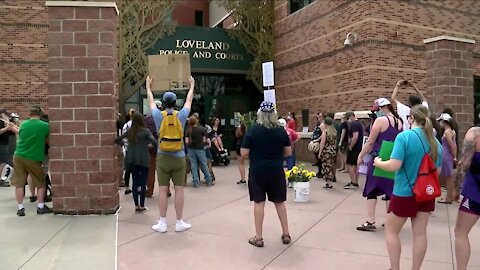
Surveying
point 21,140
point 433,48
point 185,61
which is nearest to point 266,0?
point 433,48

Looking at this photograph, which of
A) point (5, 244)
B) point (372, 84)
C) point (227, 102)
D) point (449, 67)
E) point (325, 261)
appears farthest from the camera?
point (227, 102)

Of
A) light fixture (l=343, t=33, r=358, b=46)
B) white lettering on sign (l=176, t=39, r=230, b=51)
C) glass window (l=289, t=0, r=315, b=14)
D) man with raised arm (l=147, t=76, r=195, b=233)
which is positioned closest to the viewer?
man with raised arm (l=147, t=76, r=195, b=233)

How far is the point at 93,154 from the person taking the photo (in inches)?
258

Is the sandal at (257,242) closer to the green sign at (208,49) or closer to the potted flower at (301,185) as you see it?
the potted flower at (301,185)

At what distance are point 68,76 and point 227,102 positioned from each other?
541 inches

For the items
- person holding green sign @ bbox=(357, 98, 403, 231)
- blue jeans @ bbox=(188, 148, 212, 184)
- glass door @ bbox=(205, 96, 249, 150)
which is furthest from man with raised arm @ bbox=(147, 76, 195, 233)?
glass door @ bbox=(205, 96, 249, 150)

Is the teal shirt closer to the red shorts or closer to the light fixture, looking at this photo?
the red shorts

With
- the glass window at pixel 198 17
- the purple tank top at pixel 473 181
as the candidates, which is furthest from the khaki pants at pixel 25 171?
the glass window at pixel 198 17

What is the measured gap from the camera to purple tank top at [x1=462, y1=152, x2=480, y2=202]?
3748 millimetres

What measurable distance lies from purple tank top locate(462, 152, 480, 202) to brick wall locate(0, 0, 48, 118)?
49.4 ft

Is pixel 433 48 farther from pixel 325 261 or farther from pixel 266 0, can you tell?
pixel 266 0

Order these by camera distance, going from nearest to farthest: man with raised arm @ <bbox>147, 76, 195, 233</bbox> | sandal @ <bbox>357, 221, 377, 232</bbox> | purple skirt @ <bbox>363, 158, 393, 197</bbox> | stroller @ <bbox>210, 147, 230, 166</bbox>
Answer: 1. purple skirt @ <bbox>363, 158, 393, 197</bbox>
2. man with raised arm @ <bbox>147, 76, 195, 233</bbox>
3. sandal @ <bbox>357, 221, 377, 232</bbox>
4. stroller @ <bbox>210, 147, 230, 166</bbox>

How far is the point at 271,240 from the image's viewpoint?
5367 millimetres

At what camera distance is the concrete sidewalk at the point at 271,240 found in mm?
4566
